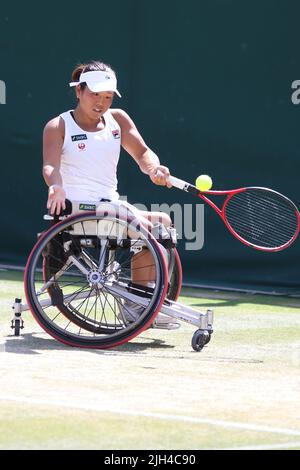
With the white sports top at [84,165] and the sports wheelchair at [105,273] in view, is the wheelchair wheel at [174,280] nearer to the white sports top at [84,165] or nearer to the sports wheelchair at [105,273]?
the sports wheelchair at [105,273]

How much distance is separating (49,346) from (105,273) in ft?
1.35

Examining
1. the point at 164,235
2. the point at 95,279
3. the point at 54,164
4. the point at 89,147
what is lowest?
the point at 95,279

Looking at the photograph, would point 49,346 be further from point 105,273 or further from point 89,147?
point 89,147

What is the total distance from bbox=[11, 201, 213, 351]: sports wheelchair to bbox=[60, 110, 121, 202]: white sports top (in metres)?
0.14

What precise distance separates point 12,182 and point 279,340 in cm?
366

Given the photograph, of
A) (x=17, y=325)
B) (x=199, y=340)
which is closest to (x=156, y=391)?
(x=199, y=340)

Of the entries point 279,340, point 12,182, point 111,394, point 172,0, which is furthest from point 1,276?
point 111,394

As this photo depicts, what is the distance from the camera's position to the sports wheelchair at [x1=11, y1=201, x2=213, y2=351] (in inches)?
212

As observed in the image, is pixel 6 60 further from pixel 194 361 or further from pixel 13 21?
pixel 194 361

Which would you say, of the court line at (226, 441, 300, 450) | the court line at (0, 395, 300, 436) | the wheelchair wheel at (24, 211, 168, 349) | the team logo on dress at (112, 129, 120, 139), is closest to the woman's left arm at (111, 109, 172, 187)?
the team logo on dress at (112, 129, 120, 139)

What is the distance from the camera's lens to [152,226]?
18.4ft

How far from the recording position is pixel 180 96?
8.44 m

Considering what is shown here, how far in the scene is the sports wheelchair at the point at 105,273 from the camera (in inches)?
212

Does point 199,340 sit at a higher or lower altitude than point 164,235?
lower
